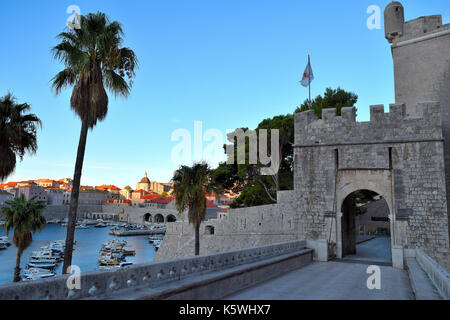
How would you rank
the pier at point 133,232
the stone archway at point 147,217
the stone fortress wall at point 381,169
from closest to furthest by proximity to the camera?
1. the stone fortress wall at point 381,169
2. the pier at point 133,232
3. the stone archway at point 147,217

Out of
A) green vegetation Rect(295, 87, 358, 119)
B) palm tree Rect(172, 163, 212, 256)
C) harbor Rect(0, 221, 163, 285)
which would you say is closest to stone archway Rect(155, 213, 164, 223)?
harbor Rect(0, 221, 163, 285)

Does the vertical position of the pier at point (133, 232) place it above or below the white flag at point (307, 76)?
below

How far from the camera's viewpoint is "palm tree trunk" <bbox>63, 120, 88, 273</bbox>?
33.7 ft

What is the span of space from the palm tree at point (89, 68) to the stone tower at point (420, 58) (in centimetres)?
1512

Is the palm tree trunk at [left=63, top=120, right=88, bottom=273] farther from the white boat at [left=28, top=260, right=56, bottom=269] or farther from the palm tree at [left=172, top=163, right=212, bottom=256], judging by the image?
the white boat at [left=28, top=260, right=56, bottom=269]

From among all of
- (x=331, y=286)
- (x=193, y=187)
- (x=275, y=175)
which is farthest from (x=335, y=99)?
(x=331, y=286)

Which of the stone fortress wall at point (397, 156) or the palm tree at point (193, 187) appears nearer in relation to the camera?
the stone fortress wall at point (397, 156)

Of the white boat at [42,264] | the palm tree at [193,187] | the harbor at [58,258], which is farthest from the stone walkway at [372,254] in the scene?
the white boat at [42,264]

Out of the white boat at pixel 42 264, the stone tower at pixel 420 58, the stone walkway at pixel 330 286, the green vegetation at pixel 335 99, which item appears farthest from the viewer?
the white boat at pixel 42 264

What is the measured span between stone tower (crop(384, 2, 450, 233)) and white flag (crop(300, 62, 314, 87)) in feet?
15.1

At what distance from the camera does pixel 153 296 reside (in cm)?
543

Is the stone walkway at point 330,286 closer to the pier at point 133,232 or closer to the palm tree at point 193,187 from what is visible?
the palm tree at point 193,187

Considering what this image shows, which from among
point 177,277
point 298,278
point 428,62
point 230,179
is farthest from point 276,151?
point 177,277

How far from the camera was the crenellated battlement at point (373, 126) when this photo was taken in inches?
539
